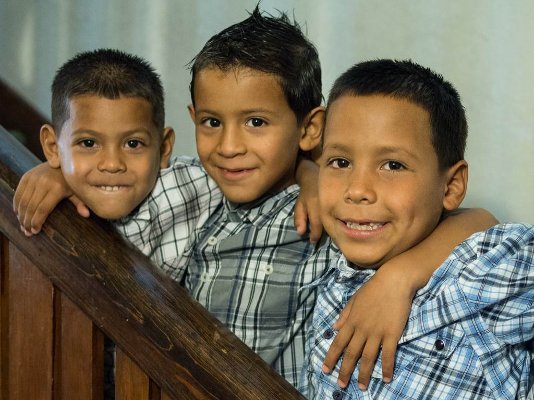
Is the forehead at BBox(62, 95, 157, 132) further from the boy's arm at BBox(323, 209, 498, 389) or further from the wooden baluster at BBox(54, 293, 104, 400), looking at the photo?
the boy's arm at BBox(323, 209, 498, 389)

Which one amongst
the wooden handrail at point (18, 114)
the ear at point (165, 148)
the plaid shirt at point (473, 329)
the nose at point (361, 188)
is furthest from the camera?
the wooden handrail at point (18, 114)

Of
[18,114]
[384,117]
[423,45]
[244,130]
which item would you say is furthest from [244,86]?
[18,114]

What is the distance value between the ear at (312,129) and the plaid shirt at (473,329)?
491mm

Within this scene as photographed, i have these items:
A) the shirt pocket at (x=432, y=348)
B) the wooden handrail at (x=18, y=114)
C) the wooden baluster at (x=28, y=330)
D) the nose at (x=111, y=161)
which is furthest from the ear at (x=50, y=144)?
the wooden handrail at (x=18, y=114)

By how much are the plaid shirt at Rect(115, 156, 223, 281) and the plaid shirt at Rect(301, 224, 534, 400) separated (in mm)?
579

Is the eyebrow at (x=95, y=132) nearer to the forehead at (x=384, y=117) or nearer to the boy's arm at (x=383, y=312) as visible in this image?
the forehead at (x=384, y=117)

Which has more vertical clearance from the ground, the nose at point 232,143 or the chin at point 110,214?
the nose at point 232,143

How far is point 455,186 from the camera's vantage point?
1.65m

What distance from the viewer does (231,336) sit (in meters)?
1.56

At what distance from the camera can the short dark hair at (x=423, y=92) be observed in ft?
5.24

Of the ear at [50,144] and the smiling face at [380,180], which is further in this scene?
the ear at [50,144]

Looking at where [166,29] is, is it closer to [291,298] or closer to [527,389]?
[291,298]

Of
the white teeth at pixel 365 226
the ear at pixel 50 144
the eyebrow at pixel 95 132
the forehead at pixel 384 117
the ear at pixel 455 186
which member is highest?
the forehead at pixel 384 117

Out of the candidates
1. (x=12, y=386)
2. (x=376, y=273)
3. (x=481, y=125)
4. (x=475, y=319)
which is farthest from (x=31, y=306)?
(x=481, y=125)
